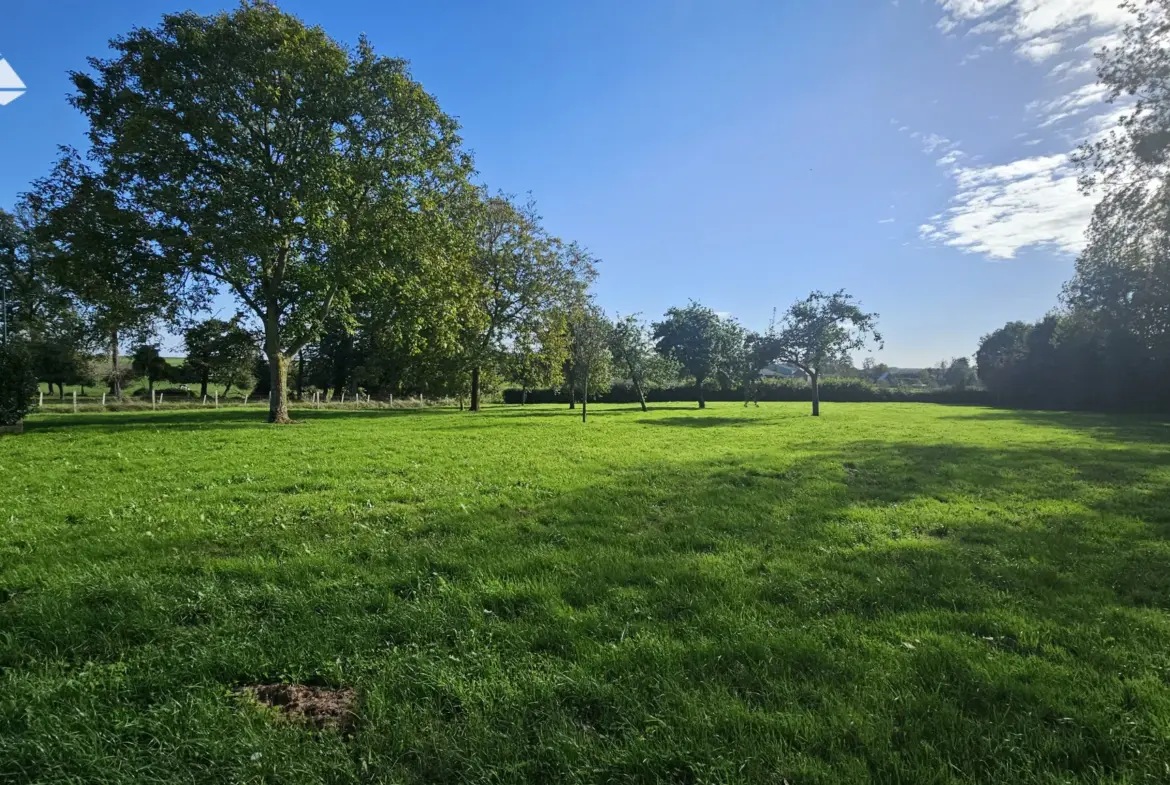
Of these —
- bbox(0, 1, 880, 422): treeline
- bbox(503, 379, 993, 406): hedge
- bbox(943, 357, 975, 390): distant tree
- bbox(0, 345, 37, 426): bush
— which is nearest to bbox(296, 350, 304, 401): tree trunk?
bbox(503, 379, 993, 406): hedge

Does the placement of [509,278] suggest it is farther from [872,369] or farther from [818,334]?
[872,369]

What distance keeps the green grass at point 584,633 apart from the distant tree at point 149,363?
51.9 m

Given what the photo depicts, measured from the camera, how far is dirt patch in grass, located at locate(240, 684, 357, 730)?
2.82 meters

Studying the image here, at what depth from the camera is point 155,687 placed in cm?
303

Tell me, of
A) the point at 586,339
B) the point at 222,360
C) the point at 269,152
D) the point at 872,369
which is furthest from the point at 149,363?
the point at 872,369

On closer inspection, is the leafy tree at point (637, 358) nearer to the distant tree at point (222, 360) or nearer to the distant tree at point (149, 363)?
the distant tree at point (222, 360)

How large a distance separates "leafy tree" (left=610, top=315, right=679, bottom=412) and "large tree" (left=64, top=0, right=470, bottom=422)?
19.4 metres

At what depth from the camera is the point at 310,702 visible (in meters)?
2.98


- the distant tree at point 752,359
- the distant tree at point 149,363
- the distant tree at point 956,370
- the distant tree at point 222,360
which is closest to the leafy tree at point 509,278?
A: the distant tree at point 752,359

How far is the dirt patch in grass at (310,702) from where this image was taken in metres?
2.82

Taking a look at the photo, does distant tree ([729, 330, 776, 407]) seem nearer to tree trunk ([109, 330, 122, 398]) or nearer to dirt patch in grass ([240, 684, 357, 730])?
dirt patch in grass ([240, 684, 357, 730])

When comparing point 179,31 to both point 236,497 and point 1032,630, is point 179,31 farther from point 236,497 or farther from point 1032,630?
point 1032,630

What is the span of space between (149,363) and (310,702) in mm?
62590

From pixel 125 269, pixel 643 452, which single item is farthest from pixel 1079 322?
pixel 125 269
